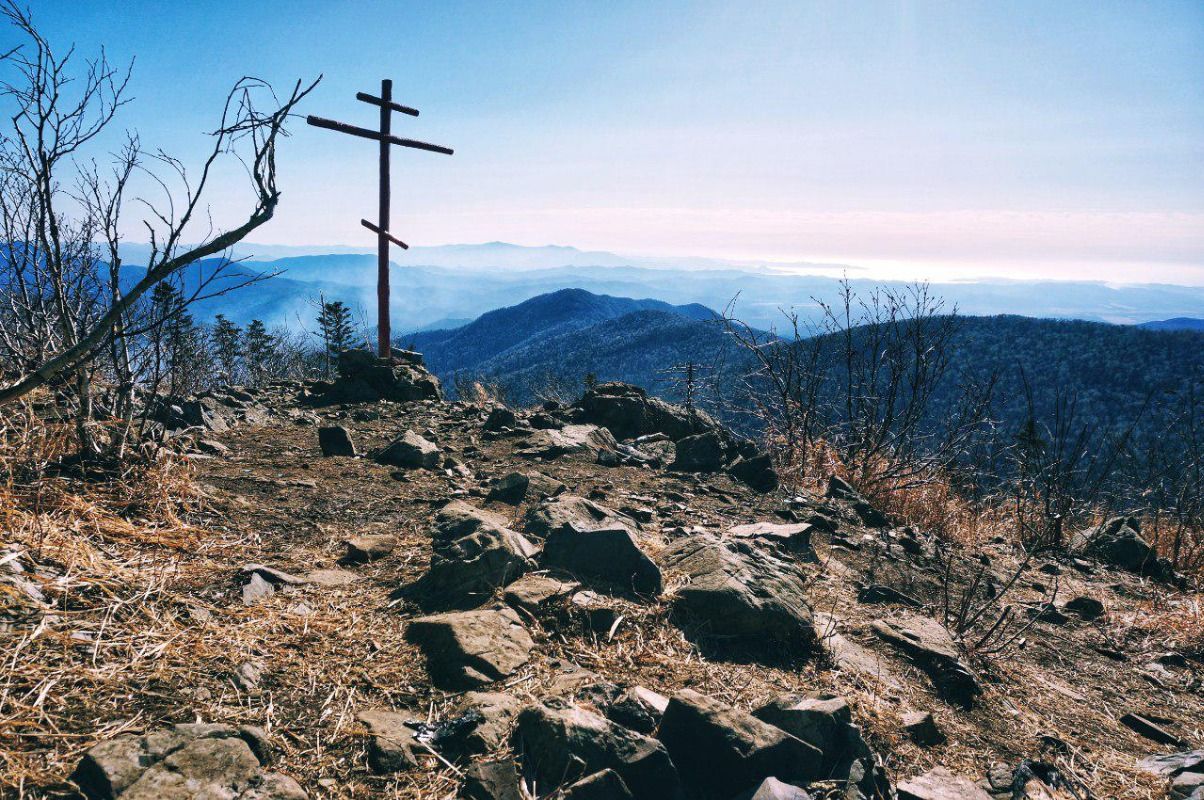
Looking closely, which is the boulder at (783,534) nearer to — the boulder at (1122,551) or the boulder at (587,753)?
the boulder at (587,753)

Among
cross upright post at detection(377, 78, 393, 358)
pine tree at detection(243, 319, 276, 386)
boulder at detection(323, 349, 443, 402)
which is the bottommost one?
pine tree at detection(243, 319, 276, 386)

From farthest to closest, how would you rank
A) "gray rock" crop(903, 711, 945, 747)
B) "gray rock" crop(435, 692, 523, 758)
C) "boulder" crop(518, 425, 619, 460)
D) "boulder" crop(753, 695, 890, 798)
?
"boulder" crop(518, 425, 619, 460) < "gray rock" crop(903, 711, 945, 747) < "boulder" crop(753, 695, 890, 798) < "gray rock" crop(435, 692, 523, 758)

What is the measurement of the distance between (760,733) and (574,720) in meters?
0.62

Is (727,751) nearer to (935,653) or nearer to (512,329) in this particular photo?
(935,653)

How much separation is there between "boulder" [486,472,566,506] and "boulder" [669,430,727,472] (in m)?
1.68

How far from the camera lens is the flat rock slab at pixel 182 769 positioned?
57.0 inches

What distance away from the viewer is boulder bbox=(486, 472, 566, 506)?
13.9 ft

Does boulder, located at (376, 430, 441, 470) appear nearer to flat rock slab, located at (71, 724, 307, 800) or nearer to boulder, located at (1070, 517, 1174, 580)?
flat rock slab, located at (71, 724, 307, 800)

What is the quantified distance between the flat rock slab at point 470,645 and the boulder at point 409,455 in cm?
260

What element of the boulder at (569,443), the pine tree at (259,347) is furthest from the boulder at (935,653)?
the pine tree at (259,347)

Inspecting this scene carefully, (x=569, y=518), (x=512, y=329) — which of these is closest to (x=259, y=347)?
(x=569, y=518)

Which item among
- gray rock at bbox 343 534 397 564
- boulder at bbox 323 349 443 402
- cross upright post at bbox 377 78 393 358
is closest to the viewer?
gray rock at bbox 343 534 397 564

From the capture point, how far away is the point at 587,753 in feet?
5.88

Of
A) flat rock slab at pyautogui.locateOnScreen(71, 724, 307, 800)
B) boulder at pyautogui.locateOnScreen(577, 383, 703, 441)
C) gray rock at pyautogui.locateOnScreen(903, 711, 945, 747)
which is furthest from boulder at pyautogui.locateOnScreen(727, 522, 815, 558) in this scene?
boulder at pyautogui.locateOnScreen(577, 383, 703, 441)
